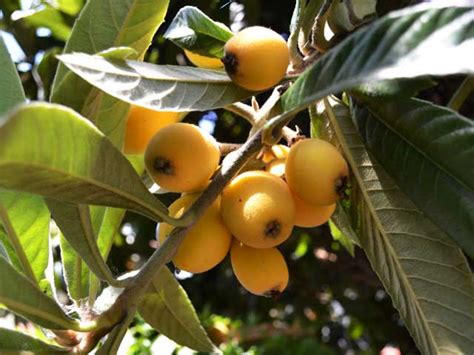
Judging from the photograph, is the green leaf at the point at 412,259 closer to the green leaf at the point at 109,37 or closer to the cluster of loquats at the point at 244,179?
the cluster of loquats at the point at 244,179

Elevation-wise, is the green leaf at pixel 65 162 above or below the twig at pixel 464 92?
above

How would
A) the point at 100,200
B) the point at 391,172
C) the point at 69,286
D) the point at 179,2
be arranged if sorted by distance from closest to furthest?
the point at 100,200, the point at 391,172, the point at 69,286, the point at 179,2

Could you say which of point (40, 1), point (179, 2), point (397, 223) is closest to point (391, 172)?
point (397, 223)

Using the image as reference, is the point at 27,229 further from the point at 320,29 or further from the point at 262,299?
the point at 262,299

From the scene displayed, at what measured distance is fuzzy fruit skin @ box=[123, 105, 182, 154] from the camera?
101cm

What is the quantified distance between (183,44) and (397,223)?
1.31 feet

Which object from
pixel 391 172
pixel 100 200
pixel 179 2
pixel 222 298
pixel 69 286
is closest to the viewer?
pixel 100 200

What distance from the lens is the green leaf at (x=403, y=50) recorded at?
64cm

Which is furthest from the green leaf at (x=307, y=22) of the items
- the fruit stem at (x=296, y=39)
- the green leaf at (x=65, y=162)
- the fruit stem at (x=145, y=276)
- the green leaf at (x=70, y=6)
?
the green leaf at (x=70, y=6)

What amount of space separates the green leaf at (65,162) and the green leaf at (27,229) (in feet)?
0.65

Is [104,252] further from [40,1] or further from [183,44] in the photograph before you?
[40,1]

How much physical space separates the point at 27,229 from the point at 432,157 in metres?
0.54

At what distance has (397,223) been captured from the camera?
3.38ft

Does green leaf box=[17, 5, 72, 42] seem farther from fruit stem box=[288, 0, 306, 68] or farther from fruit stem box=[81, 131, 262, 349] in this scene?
fruit stem box=[81, 131, 262, 349]
